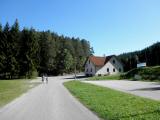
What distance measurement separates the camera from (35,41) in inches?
3290

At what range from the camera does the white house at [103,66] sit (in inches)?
3489

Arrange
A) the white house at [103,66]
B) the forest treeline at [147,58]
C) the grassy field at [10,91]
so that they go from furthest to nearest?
the forest treeline at [147,58]
the white house at [103,66]
the grassy field at [10,91]

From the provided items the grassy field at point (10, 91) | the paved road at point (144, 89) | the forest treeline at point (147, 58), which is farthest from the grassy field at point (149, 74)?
the forest treeline at point (147, 58)

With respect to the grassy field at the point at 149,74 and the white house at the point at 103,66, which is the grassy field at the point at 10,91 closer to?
the grassy field at the point at 149,74

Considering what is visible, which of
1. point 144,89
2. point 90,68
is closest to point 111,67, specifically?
point 90,68

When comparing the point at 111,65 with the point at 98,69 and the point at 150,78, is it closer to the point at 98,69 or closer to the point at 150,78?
the point at 98,69

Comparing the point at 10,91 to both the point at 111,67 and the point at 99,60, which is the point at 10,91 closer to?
the point at 111,67

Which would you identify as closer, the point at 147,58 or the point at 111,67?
the point at 111,67

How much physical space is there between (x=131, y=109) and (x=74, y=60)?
105m

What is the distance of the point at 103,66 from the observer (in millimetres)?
89188

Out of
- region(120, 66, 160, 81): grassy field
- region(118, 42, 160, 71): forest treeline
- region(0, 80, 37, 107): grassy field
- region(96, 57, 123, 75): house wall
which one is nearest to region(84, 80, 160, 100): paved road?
region(0, 80, 37, 107): grassy field

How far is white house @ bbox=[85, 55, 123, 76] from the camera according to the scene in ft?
291

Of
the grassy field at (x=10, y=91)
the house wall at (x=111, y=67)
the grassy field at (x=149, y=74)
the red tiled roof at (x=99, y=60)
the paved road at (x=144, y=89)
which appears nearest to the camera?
the paved road at (x=144, y=89)

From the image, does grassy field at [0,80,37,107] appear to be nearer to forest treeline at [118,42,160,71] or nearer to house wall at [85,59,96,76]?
house wall at [85,59,96,76]
